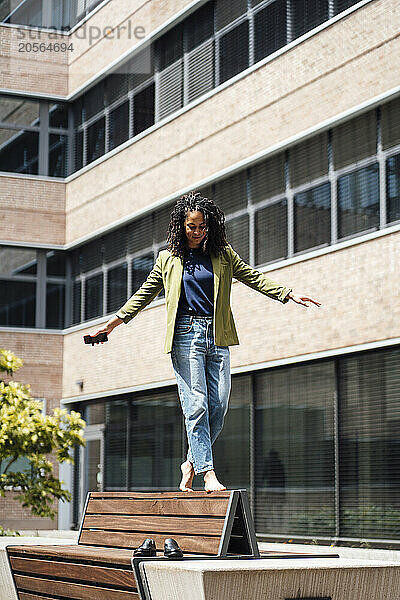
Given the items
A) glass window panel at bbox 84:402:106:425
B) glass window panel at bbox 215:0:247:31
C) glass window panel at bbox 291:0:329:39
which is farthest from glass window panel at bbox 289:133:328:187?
glass window panel at bbox 84:402:106:425

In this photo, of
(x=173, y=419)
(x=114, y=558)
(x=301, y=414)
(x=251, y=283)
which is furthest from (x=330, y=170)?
(x=114, y=558)

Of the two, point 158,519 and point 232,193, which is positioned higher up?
point 232,193

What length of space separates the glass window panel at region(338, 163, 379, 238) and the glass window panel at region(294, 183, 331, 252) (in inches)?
14.0

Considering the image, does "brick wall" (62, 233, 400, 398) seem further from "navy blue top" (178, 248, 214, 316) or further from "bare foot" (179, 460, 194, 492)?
"bare foot" (179, 460, 194, 492)

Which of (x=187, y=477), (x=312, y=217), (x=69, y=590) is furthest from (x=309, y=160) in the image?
(x=69, y=590)

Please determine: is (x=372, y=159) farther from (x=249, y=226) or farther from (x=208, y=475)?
(x=208, y=475)

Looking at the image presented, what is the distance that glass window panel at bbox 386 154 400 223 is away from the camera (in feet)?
52.6

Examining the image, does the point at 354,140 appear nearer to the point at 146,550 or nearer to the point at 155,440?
the point at 155,440

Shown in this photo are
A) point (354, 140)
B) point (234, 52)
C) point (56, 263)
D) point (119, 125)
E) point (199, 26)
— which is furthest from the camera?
point (56, 263)

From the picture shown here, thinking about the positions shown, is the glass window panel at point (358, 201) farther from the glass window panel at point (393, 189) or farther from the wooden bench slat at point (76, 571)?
the wooden bench slat at point (76, 571)

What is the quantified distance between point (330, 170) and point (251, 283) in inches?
394

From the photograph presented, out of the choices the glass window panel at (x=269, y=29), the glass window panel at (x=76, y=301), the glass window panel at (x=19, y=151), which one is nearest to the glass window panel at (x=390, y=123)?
the glass window panel at (x=269, y=29)

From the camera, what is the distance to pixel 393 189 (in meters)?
16.1

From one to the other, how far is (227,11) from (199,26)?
1179 mm
